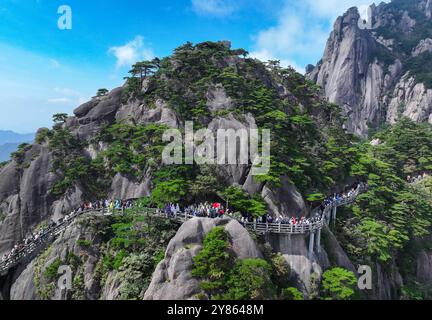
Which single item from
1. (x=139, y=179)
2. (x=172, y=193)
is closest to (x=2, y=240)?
(x=139, y=179)

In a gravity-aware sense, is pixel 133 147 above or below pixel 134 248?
above

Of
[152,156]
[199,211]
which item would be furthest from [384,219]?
[152,156]

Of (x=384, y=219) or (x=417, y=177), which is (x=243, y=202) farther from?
(x=417, y=177)

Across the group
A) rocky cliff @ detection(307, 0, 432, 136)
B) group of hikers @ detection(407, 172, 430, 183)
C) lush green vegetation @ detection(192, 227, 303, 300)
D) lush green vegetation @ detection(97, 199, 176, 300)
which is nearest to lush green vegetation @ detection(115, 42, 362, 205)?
lush green vegetation @ detection(97, 199, 176, 300)

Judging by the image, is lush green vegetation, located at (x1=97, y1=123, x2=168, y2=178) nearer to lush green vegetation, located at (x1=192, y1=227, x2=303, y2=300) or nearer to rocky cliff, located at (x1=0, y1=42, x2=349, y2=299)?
rocky cliff, located at (x1=0, y1=42, x2=349, y2=299)

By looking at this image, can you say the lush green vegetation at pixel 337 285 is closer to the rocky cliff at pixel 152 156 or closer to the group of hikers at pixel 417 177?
the rocky cliff at pixel 152 156

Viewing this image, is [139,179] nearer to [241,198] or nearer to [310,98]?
[241,198]

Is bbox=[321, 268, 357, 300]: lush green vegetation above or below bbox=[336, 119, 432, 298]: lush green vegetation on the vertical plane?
below
